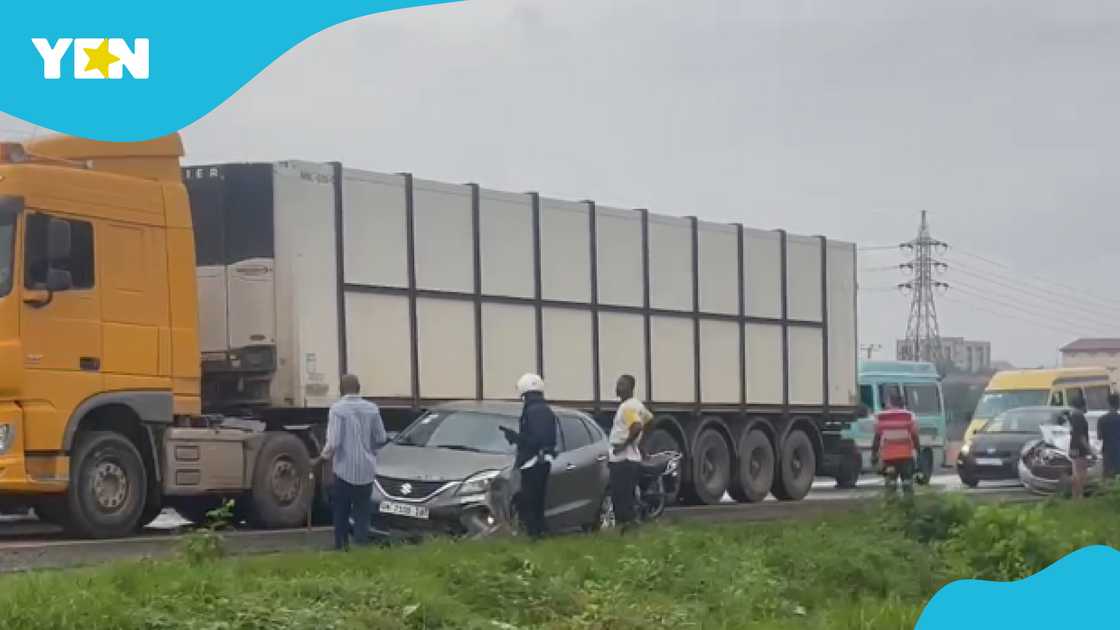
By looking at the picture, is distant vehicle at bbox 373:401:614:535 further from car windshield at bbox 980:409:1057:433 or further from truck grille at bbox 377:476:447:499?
car windshield at bbox 980:409:1057:433

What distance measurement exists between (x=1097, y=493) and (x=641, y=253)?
7071 millimetres

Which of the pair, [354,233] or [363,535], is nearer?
[363,535]

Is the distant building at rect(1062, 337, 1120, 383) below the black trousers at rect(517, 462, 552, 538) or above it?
above

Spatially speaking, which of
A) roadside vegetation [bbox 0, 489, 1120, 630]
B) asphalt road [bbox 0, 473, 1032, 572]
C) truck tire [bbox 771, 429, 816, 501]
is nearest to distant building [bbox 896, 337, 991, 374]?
truck tire [bbox 771, 429, 816, 501]

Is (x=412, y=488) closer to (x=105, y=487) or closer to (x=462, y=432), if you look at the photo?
(x=462, y=432)

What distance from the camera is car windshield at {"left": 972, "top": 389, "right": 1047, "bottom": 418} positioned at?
4147cm

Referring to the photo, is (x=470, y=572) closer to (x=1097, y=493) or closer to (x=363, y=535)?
(x=363, y=535)

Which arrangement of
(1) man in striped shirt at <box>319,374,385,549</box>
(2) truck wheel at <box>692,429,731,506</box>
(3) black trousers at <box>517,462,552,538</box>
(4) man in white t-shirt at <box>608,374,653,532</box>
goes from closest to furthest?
(1) man in striped shirt at <box>319,374,385,549</box> → (3) black trousers at <box>517,462,552,538</box> → (4) man in white t-shirt at <box>608,374,653,532</box> → (2) truck wheel at <box>692,429,731,506</box>

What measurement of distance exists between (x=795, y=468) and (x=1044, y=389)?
49.9 ft

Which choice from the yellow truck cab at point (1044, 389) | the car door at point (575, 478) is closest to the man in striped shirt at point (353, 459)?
the car door at point (575, 478)

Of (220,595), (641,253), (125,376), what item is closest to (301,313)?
(125,376)

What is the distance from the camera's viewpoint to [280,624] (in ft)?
31.7

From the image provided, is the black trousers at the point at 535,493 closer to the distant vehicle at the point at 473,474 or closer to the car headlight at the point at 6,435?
the distant vehicle at the point at 473,474

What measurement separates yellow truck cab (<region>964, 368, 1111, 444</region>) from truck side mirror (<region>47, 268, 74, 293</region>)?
2780cm
